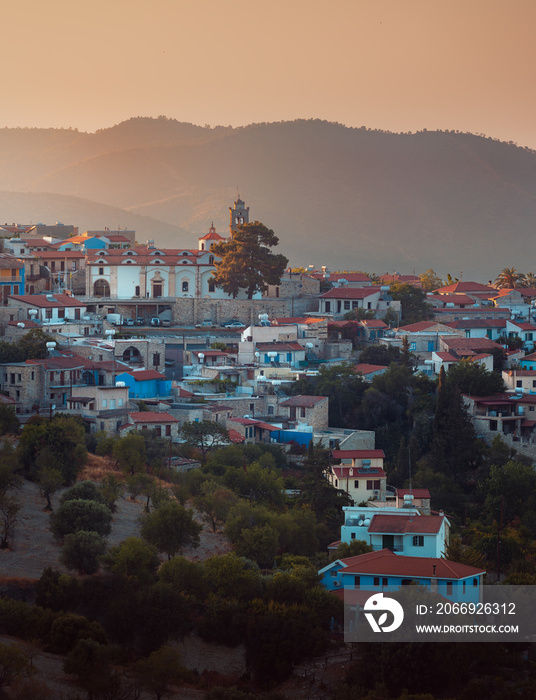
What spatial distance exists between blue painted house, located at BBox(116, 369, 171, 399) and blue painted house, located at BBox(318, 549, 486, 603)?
1329 cm

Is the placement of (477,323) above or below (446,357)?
above

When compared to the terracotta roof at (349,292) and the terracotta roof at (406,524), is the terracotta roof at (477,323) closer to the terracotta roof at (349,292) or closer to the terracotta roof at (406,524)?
the terracotta roof at (349,292)

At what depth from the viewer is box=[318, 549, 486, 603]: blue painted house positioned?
2369 cm

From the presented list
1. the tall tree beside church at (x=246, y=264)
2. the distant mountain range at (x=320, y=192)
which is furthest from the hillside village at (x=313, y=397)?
the distant mountain range at (x=320, y=192)

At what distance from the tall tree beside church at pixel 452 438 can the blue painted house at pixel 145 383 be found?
866 cm

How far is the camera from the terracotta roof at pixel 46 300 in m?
42.1

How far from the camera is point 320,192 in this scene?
6417 inches

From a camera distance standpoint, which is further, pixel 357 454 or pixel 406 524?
pixel 357 454

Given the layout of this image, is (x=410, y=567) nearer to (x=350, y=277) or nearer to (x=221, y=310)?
(x=221, y=310)

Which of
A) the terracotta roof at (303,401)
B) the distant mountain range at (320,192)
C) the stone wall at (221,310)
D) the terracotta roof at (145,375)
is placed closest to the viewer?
the terracotta roof at (145,375)

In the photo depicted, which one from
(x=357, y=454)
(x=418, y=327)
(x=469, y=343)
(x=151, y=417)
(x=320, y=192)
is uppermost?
(x=320, y=192)
